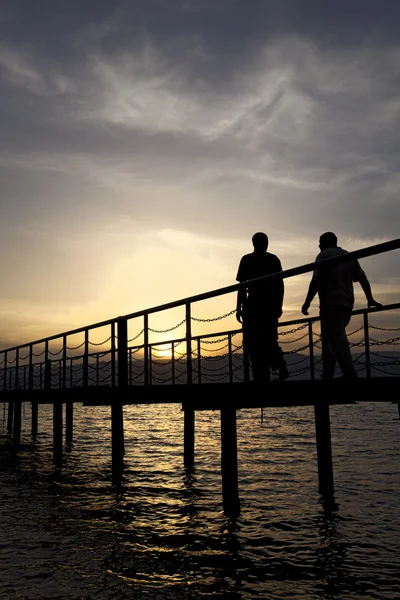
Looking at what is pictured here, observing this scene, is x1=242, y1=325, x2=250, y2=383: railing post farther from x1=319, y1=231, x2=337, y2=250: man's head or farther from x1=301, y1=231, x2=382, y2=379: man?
x1=319, y1=231, x2=337, y2=250: man's head

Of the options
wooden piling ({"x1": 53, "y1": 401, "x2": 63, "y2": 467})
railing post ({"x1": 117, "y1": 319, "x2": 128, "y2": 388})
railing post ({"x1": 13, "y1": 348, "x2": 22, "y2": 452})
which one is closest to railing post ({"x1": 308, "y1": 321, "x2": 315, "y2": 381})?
railing post ({"x1": 117, "y1": 319, "x2": 128, "y2": 388})

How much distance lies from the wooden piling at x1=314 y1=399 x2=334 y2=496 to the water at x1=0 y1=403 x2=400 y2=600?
1.49 feet

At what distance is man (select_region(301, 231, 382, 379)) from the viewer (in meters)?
7.46

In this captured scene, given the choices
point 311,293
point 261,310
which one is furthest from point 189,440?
point 311,293

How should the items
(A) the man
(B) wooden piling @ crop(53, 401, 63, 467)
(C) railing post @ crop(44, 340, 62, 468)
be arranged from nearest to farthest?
(A) the man → (B) wooden piling @ crop(53, 401, 63, 467) → (C) railing post @ crop(44, 340, 62, 468)

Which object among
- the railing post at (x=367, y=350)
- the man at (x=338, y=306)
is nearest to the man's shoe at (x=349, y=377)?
the man at (x=338, y=306)

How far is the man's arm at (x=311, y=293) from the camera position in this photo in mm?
8000

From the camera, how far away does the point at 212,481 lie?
15172 mm

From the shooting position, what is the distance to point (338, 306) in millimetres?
7555

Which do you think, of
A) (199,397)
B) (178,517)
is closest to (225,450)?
(199,397)

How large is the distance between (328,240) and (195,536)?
504 cm

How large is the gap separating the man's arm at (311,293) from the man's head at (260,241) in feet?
4.53

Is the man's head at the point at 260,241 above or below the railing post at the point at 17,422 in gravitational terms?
above

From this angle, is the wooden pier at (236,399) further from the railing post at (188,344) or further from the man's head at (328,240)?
the man's head at (328,240)
